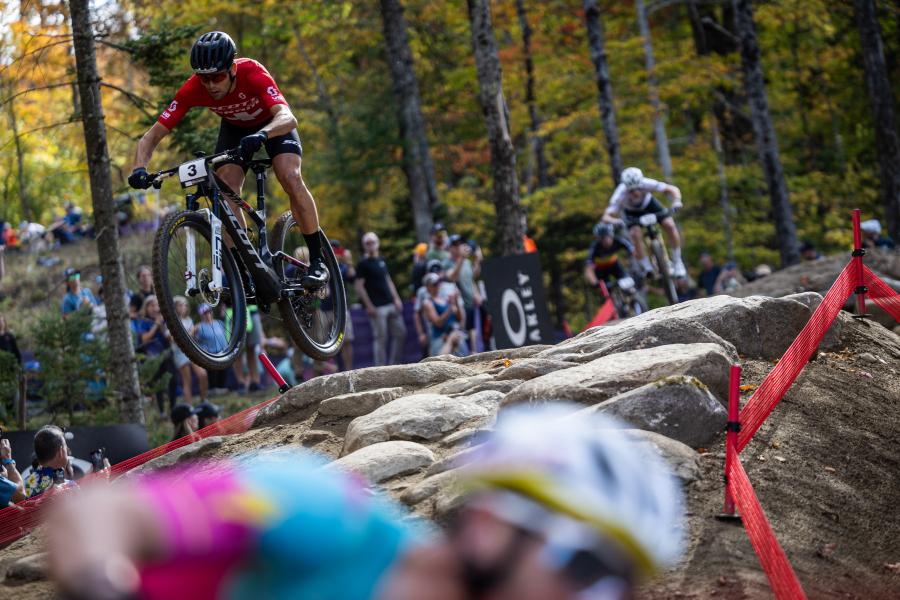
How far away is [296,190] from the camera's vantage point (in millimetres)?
8195

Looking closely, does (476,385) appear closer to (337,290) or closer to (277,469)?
(337,290)

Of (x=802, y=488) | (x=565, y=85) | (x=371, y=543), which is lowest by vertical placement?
(x=802, y=488)

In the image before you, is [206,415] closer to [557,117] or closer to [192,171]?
[192,171]

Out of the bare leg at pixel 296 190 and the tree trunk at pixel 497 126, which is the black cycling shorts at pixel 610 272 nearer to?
the tree trunk at pixel 497 126

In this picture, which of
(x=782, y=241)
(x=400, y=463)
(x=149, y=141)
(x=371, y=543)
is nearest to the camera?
(x=371, y=543)

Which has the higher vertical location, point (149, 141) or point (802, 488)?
point (149, 141)

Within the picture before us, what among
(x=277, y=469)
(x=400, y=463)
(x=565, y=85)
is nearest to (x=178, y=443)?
(x=400, y=463)

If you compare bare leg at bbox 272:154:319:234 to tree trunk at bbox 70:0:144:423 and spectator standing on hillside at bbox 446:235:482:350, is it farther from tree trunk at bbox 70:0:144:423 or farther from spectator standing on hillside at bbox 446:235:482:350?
spectator standing on hillside at bbox 446:235:482:350

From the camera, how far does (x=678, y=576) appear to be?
203 inches

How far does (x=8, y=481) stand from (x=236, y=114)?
306 cm

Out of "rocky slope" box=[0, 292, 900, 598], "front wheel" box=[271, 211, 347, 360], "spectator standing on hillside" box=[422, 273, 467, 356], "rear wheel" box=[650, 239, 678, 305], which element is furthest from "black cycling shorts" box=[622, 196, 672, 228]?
"front wheel" box=[271, 211, 347, 360]

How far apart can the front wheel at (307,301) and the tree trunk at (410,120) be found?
1504 centimetres

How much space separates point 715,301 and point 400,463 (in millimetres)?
3603

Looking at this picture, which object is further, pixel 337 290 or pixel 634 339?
pixel 337 290
